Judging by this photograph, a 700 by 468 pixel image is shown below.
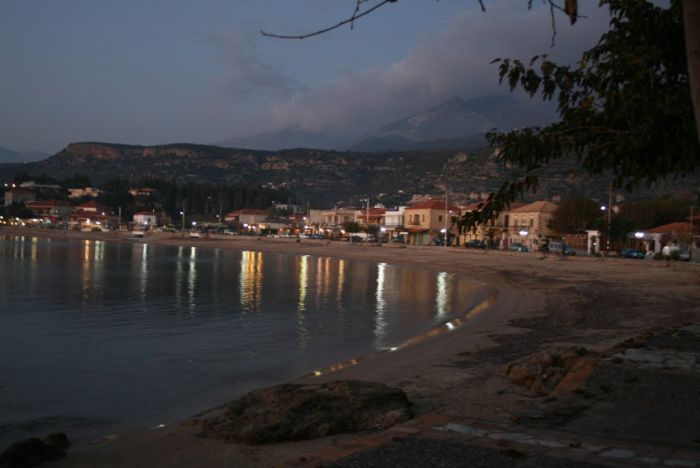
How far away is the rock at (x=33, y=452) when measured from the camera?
21.9 feet

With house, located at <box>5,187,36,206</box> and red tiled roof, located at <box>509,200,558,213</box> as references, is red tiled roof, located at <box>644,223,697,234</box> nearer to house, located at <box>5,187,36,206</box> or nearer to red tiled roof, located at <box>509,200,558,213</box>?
red tiled roof, located at <box>509,200,558,213</box>

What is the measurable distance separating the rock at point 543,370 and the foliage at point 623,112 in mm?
2586

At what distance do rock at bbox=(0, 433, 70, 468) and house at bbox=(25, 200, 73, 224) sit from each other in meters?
159

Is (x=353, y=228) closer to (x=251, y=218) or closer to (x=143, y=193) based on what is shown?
(x=251, y=218)

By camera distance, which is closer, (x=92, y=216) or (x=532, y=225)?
(x=532, y=225)

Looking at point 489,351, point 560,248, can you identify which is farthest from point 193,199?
point 489,351

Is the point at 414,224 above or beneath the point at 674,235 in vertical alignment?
above

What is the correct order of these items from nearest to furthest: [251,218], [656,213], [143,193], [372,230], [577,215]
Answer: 1. [577,215]
2. [656,213]
3. [372,230]
4. [251,218]
5. [143,193]

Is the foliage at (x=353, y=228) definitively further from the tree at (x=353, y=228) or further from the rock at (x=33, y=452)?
the rock at (x=33, y=452)

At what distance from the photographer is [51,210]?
15838cm

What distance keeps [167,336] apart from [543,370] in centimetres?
1158

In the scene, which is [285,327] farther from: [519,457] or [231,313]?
[519,457]

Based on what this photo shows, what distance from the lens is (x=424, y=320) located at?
20.9 meters

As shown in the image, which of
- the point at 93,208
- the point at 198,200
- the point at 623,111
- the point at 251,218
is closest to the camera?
the point at 623,111
